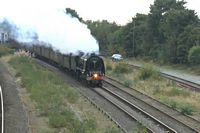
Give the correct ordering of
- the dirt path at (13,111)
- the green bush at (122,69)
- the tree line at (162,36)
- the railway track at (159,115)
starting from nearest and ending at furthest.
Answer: the dirt path at (13,111), the railway track at (159,115), the green bush at (122,69), the tree line at (162,36)

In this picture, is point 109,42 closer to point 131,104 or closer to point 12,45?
point 12,45

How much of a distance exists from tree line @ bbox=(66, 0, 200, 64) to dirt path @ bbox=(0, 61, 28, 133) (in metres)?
29.4

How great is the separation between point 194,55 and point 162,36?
18.3 m

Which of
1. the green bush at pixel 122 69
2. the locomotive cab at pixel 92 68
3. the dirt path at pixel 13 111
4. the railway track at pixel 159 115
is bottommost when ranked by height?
the railway track at pixel 159 115

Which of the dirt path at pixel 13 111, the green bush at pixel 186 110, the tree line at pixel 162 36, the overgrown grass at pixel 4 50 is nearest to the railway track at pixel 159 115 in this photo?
the green bush at pixel 186 110

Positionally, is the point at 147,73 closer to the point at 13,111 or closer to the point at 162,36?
the point at 13,111

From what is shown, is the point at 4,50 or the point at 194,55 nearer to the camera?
the point at 194,55

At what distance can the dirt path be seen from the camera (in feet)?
68.1

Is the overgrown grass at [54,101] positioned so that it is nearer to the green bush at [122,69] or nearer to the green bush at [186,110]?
the green bush at [186,110]

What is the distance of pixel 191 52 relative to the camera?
58.4m

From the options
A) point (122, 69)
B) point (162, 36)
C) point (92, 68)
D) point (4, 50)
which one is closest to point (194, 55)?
point (122, 69)

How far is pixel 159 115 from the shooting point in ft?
84.0

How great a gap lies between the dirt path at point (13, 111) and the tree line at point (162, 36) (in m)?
29.4

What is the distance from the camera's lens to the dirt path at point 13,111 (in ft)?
68.1
